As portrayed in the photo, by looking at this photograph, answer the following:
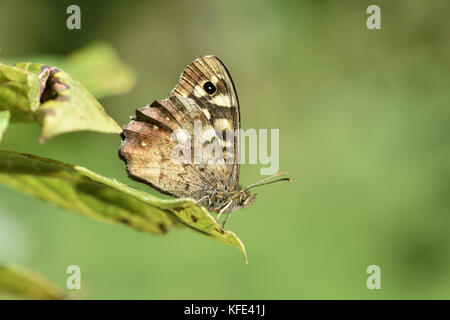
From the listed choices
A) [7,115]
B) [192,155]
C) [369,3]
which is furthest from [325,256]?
[369,3]

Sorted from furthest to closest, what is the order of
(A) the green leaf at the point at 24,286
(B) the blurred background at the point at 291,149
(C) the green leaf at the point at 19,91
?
(B) the blurred background at the point at 291,149
(A) the green leaf at the point at 24,286
(C) the green leaf at the point at 19,91

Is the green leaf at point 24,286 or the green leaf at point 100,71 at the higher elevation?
the green leaf at point 100,71

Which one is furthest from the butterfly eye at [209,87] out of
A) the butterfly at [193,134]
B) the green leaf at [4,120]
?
the green leaf at [4,120]

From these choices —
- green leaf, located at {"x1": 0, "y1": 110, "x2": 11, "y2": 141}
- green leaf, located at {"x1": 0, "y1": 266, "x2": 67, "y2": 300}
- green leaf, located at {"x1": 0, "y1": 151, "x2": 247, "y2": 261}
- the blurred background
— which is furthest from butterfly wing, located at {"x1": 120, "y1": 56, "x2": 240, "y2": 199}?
green leaf, located at {"x1": 0, "y1": 110, "x2": 11, "y2": 141}

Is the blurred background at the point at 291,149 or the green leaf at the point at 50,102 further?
the blurred background at the point at 291,149

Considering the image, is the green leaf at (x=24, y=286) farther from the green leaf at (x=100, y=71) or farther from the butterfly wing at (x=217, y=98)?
the butterfly wing at (x=217, y=98)

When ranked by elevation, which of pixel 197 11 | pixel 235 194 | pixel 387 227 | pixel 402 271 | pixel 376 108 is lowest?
pixel 402 271

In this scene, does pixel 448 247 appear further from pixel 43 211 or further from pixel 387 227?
pixel 43 211

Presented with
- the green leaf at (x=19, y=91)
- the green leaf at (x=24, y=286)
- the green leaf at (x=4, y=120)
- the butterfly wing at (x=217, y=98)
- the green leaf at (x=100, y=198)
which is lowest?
the green leaf at (x=24, y=286)
